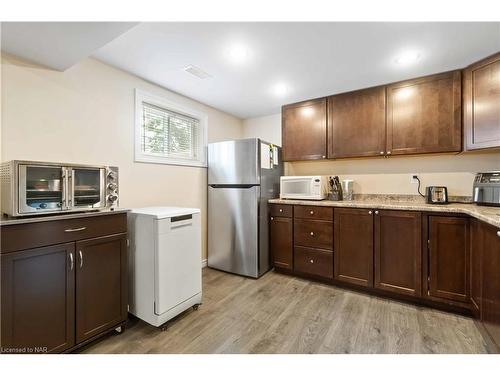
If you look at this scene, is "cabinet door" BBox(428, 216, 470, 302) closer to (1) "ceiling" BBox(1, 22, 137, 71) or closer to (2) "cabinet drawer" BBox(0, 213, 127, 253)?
(2) "cabinet drawer" BBox(0, 213, 127, 253)

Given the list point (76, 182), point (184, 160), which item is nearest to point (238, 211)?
point (184, 160)

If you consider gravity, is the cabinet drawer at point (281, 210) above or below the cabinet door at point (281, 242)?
above

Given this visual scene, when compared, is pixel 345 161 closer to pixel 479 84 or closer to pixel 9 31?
pixel 479 84

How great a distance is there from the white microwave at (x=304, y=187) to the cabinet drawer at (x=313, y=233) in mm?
337

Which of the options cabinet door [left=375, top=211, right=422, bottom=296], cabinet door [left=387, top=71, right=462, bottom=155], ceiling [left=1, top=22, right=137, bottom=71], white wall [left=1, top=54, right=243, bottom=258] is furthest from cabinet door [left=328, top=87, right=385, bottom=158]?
Result: ceiling [left=1, top=22, right=137, bottom=71]

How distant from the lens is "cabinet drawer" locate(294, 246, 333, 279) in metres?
2.67

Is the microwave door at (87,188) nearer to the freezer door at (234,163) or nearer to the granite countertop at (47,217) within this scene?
the granite countertop at (47,217)

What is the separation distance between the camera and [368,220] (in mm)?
2416

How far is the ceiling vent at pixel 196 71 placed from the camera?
227 centimetres

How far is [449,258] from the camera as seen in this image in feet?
6.73

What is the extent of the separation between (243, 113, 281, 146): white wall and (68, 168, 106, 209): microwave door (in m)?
2.68

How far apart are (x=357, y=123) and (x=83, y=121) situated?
2.93 meters

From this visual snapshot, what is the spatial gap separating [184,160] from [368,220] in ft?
7.63

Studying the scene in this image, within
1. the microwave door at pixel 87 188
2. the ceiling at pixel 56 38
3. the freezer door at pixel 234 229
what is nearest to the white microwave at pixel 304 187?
the freezer door at pixel 234 229
